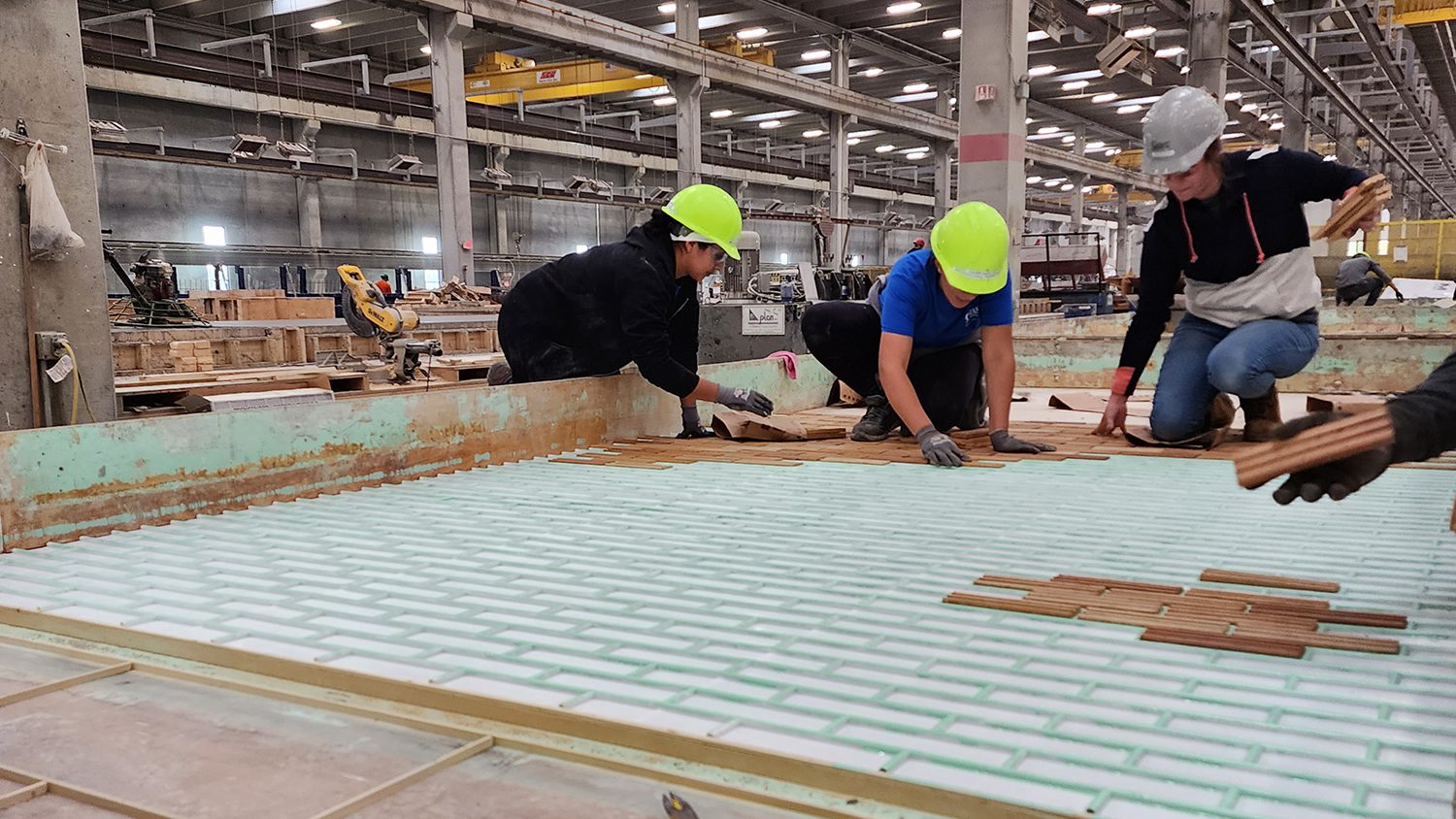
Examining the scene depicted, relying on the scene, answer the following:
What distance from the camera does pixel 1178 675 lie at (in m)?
1.56

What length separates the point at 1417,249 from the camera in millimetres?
17297

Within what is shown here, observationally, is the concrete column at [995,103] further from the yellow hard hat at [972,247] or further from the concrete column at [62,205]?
the concrete column at [62,205]

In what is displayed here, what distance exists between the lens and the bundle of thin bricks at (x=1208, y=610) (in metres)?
1.67

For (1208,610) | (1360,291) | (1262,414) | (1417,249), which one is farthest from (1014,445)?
(1417,249)

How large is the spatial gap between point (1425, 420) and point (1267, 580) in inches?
25.7

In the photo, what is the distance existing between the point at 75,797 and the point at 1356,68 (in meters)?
23.2

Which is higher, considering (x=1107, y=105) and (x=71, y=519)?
(x=1107, y=105)

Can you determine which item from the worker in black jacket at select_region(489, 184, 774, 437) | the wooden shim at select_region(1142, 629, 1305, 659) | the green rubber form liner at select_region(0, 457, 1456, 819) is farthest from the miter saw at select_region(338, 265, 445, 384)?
the wooden shim at select_region(1142, 629, 1305, 659)

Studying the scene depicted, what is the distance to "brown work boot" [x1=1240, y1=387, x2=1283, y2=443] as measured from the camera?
3951 millimetres

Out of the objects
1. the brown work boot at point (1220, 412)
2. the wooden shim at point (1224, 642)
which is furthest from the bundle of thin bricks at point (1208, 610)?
the brown work boot at point (1220, 412)

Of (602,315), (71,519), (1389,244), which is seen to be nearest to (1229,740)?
(71,519)

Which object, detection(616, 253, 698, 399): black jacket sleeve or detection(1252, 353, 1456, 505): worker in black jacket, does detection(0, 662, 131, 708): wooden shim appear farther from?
detection(616, 253, 698, 399): black jacket sleeve

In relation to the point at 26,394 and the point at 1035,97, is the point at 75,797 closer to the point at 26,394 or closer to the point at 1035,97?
the point at 26,394

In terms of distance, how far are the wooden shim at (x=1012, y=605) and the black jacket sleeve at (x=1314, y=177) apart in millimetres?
2599
